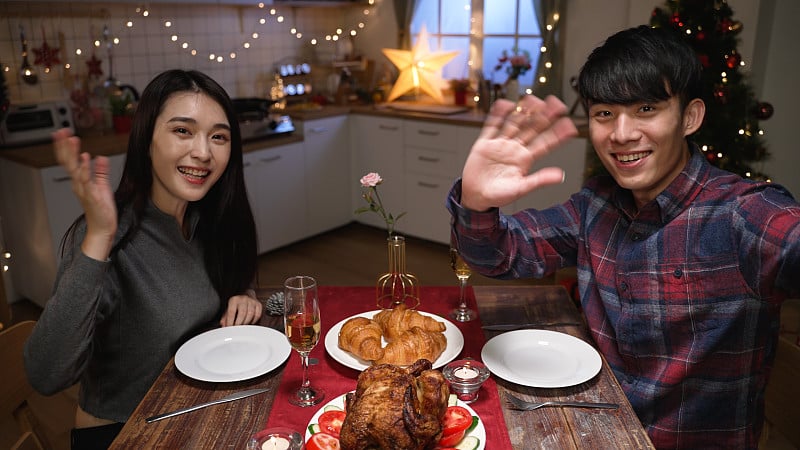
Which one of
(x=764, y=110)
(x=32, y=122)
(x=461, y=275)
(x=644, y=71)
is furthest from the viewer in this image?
(x=32, y=122)

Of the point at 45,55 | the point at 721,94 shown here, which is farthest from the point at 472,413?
the point at 45,55

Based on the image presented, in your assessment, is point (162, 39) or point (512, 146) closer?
point (512, 146)

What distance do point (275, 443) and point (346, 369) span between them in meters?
0.33

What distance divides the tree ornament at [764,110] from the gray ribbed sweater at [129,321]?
95.2 inches

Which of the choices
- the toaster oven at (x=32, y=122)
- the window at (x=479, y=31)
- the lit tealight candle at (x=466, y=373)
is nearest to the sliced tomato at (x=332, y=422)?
the lit tealight candle at (x=466, y=373)

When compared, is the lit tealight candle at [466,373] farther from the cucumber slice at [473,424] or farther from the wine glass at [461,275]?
the wine glass at [461,275]

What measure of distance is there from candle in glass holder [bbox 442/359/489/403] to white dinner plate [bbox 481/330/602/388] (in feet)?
0.22

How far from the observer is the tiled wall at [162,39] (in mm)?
3502

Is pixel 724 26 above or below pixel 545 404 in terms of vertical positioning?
above

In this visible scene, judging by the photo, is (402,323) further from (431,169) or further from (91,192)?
(431,169)

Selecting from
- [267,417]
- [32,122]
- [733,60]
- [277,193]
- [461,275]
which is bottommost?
[277,193]

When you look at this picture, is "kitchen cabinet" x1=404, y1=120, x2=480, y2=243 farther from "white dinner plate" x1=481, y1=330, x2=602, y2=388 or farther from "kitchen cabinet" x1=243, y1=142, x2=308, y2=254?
"white dinner plate" x1=481, y1=330, x2=602, y2=388

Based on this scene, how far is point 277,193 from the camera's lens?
163 inches

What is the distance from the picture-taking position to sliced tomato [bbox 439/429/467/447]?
3.55ft
